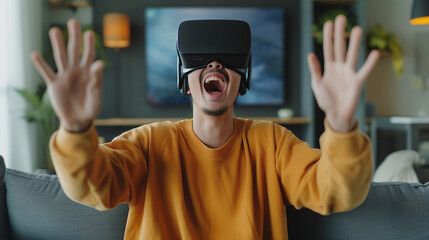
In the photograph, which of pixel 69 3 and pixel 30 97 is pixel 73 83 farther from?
pixel 69 3

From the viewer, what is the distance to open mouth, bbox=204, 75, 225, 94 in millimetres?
1297

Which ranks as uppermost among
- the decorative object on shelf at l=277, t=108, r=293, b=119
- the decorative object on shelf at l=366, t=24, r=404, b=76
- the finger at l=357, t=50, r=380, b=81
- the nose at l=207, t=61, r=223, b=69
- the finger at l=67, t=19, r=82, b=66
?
the decorative object on shelf at l=366, t=24, r=404, b=76

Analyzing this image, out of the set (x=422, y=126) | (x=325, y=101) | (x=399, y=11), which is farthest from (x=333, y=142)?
(x=399, y=11)

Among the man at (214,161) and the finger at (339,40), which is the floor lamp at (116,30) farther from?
the finger at (339,40)

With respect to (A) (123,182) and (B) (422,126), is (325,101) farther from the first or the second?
(B) (422,126)

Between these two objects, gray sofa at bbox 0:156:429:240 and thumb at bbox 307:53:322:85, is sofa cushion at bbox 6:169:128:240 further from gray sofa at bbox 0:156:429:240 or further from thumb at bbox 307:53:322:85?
thumb at bbox 307:53:322:85

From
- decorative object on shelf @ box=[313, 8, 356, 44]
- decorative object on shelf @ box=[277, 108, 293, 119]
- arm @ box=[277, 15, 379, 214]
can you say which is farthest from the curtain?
arm @ box=[277, 15, 379, 214]

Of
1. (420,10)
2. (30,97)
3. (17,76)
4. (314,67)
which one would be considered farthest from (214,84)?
(17,76)

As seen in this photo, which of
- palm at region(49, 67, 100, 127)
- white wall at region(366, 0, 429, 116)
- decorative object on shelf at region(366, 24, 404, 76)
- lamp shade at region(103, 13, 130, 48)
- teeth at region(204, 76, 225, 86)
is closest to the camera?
palm at region(49, 67, 100, 127)

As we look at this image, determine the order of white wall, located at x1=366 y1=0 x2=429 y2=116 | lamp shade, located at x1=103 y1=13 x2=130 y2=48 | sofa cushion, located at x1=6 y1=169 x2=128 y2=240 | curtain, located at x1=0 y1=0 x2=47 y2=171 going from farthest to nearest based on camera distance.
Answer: white wall, located at x1=366 y1=0 x2=429 y2=116 → lamp shade, located at x1=103 y1=13 x2=130 y2=48 → curtain, located at x1=0 y1=0 x2=47 y2=171 → sofa cushion, located at x1=6 y1=169 x2=128 y2=240

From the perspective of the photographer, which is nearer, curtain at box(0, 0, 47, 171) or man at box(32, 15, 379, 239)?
man at box(32, 15, 379, 239)

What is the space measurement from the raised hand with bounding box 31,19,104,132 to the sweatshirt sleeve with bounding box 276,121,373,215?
1.67ft

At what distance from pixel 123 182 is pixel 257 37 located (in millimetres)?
4125

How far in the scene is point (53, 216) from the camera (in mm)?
1440
